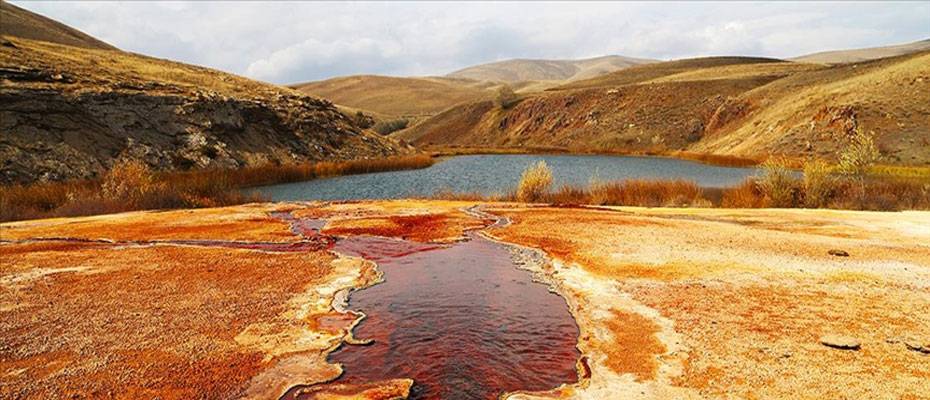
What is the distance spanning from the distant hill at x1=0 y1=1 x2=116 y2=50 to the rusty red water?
227ft

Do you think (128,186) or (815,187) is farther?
(128,186)

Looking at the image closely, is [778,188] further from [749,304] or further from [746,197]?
[749,304]

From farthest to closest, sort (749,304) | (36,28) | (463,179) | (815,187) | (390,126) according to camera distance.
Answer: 1. (390,126)
2. (36,28)
3. (463,179)
4. (815,187)
5. (749,304)

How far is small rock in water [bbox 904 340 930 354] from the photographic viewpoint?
308 inches

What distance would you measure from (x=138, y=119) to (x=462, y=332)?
43492 mm

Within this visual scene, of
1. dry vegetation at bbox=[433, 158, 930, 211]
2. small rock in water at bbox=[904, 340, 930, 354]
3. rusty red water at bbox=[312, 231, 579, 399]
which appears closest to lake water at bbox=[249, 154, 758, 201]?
dry vegetation at bbox=[433, 158, 930, 211]

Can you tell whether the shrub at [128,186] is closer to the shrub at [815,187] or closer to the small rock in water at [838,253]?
the small rock in water at [838,253]

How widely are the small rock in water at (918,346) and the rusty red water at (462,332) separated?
449 cm

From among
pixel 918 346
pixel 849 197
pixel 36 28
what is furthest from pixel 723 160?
pixel 36 28

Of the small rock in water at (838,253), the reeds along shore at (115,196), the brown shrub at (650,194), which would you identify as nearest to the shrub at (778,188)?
the brown shrub at (650,194)

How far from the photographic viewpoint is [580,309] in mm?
10422

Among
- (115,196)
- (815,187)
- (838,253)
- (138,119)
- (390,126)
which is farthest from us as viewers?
(390,126)

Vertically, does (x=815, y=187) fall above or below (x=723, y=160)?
above

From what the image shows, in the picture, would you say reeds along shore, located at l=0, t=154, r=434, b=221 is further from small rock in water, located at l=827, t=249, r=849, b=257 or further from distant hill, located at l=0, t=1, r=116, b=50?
distant hill, located at l=0, t=1, r=116, b=50
